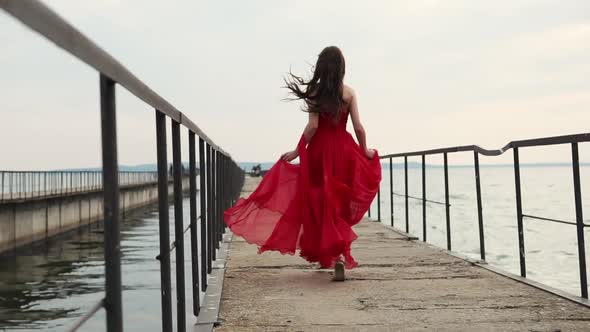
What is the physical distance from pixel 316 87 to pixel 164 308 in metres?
2.55

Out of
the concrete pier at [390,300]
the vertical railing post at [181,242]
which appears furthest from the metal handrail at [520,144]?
the vertical railing post at [181,242]

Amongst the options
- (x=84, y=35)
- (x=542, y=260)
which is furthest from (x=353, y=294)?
(x=542, y=260)

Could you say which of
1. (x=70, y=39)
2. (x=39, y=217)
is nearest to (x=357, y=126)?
(x=70, y=39)

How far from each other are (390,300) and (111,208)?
276 centimetres

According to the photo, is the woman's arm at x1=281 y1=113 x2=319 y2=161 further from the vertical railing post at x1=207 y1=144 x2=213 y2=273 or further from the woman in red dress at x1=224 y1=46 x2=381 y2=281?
the vertical railing post at x1=207 y1=144 x2=213 y2=273

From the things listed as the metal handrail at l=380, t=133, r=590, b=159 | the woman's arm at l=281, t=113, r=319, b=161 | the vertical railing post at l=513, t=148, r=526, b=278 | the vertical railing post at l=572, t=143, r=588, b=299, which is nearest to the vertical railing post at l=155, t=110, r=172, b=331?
the woman's arm at l=281, t=113, r=319, b=161

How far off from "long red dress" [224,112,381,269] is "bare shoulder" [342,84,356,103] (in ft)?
0.37

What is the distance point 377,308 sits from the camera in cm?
374

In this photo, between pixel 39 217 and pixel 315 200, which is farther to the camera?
pixel 39 217

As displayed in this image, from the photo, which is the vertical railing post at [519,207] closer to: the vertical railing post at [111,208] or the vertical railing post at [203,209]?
the vertical railing post at [203,209]

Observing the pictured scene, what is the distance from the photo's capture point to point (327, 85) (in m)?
4.57

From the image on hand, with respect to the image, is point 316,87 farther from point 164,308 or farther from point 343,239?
point 164,308

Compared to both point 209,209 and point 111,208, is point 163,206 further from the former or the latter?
point 209,209

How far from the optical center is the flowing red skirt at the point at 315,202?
454cm
